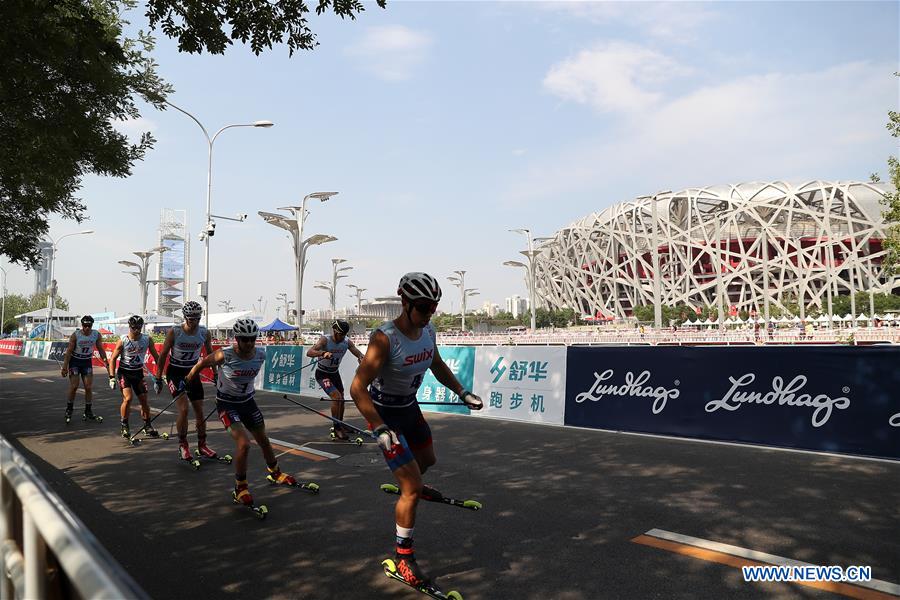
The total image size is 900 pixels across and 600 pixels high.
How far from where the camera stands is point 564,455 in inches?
320

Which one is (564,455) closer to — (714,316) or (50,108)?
(50,108)

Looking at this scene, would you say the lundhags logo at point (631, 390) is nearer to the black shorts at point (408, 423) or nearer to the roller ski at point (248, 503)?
the black shorts at point (408, 423)

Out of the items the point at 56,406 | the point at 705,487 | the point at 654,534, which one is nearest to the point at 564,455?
the point at 705,487

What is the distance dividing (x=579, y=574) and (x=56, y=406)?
1444cm

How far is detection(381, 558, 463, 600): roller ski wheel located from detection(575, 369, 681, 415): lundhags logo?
6371 mm

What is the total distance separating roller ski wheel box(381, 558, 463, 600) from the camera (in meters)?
3.68

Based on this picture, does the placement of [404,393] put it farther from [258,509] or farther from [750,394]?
[750,394]

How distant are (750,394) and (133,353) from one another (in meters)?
10.1

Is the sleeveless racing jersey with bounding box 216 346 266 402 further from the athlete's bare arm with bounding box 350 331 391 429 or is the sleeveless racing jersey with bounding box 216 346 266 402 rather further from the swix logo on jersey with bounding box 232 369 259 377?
the athlete's bare arm with bounding box 350 331 391 429

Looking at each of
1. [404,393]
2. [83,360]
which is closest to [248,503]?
[404,393]

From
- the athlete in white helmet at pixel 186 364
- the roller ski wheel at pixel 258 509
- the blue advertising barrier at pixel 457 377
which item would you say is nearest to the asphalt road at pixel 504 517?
the roller ski wheel at pixel 258 509

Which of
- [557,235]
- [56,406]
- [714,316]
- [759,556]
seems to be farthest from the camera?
[557,235]
